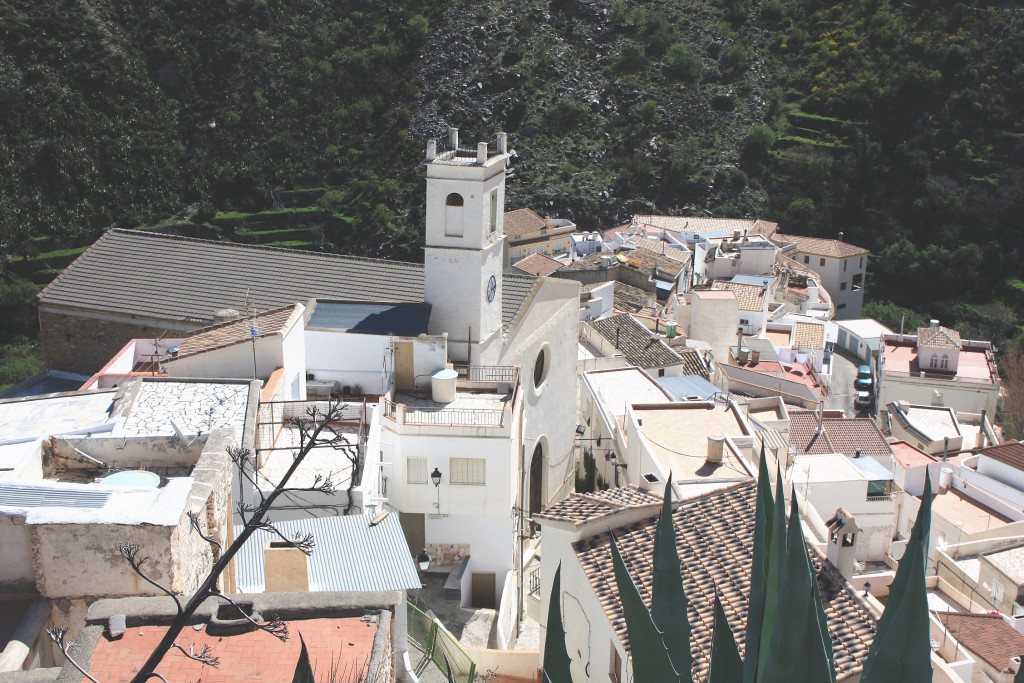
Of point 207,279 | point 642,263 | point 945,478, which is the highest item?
point 207,279

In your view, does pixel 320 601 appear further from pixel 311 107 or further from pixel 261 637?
pixel 311 107

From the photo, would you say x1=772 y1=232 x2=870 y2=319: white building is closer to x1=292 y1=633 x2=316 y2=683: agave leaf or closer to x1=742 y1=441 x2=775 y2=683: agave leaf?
x1=742 y1=441 x2=775 y2=683: agave leaf

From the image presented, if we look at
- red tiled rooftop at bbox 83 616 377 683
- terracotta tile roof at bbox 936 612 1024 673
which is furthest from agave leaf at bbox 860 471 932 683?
terracotta tile roof at bbox 936 612 1024 673

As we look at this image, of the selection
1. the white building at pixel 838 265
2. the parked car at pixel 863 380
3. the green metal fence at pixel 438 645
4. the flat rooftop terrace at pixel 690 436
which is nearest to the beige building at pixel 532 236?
the white building at pixel 838 265

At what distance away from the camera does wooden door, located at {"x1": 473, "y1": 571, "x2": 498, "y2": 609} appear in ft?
52.7

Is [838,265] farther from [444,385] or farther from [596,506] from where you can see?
[596,506]

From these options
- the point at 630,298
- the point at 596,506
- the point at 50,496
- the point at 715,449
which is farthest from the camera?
the point at 630,298

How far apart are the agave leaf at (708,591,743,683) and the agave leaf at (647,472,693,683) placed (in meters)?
0.26

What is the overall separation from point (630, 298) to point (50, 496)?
33001mm

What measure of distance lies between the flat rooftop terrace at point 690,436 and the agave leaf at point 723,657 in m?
10.4

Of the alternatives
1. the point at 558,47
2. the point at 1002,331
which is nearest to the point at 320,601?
the point at 1002,331

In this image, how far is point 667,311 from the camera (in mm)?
37906

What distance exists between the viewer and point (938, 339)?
38.2 metres

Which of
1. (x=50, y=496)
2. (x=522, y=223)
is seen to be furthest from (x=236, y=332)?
(x=522, y=223)
